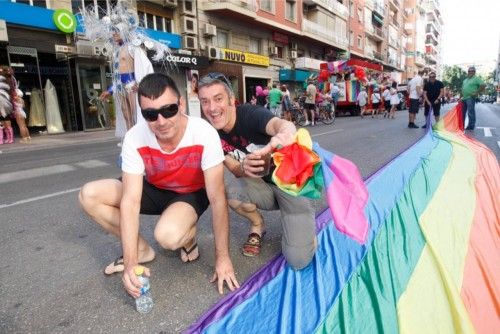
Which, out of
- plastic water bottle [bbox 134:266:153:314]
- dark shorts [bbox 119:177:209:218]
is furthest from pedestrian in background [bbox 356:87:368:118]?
plastic water bottle [bbox 134:266:153:314]

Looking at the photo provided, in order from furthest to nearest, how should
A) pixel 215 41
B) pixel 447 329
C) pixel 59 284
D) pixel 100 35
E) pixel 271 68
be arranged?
1. pixel 271 68
2. pixel 215 41
3. pixel 100 35
4. pixel 59 284
5. pixel 447 329

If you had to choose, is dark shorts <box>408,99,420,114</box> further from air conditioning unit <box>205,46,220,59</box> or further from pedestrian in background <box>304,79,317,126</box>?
air conditioning unit <box>205,46,220,59</box>

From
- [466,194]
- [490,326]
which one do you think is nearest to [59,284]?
[490,326]

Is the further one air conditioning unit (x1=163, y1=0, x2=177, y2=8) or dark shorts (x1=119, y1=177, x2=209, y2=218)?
air conditioning unit (x1=163, y1=0, x2=177, y2=8)

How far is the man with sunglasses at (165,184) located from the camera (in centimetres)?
206

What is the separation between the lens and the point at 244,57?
71.3 ft

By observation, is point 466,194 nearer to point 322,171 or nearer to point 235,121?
point 322,171

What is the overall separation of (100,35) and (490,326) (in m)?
5.06

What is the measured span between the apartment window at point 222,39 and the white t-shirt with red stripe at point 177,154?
1959 centimetres

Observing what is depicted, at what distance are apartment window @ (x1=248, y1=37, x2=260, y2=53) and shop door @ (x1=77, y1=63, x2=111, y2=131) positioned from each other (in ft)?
36.0

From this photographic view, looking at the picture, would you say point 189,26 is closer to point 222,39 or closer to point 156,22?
point 156,22

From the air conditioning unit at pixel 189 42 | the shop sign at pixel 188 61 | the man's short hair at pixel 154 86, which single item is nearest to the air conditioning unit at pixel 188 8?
the air conditioning unit at pixel 189 42

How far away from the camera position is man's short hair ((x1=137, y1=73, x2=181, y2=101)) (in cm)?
203

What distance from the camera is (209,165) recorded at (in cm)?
219
